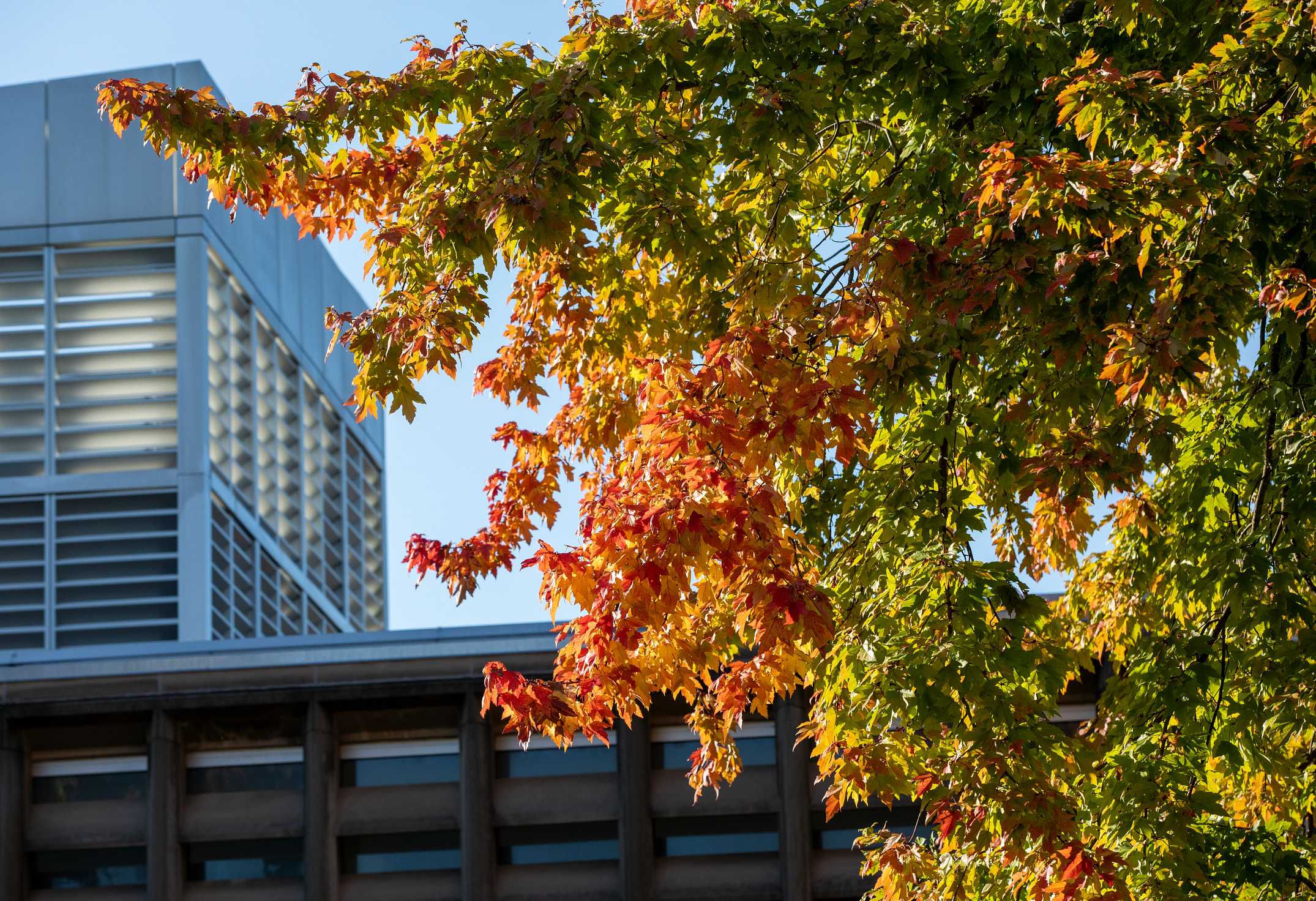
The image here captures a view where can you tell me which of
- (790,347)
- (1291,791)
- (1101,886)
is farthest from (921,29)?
(1291,791)

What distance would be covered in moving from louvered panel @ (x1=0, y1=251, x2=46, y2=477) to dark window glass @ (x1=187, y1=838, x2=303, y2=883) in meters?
46.3

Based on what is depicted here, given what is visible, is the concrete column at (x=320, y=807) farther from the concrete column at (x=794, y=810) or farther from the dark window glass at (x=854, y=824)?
the dark window glass at (x=854, y=824)

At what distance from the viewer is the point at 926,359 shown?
26.9 feet

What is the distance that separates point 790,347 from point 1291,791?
15.0 ft

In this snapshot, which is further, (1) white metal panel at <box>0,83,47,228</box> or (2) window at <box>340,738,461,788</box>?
(1) white metal panel at <box>0,83,47,228</box>

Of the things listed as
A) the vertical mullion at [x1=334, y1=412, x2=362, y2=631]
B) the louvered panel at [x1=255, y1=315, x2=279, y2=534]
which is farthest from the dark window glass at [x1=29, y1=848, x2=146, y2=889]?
the vertical mullion at [x1=334, y1=412, x2=362, y2=631]

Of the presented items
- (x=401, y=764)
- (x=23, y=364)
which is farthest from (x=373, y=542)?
(x=401, y=764)

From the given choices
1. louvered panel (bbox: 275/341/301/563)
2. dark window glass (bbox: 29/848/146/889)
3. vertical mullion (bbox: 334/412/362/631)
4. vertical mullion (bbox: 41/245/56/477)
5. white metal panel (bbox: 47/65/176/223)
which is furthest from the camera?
vertical mullion (bbox: 334/412/362/631)

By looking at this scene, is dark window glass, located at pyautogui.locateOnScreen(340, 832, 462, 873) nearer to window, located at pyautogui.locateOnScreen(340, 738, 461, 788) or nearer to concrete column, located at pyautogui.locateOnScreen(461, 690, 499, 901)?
concrete column, located at pyautogui.locateOnScreen(461, 690, 499, 901)

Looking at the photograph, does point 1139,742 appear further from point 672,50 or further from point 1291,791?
point 672,50

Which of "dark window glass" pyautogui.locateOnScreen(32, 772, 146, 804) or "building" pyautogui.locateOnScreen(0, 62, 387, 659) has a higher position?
"building" pyautogui.locateOnScreen(0, 62, 387, 659)

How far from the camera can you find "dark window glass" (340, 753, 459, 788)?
23203mm

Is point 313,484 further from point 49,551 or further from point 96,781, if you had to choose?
point 96,781

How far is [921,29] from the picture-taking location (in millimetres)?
8742
